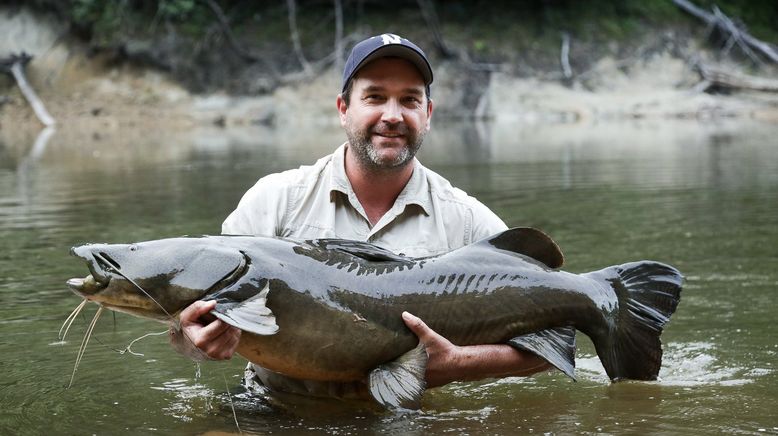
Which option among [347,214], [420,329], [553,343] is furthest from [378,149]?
[553,343]

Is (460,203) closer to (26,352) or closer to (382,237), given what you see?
(382,237)

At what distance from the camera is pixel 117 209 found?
11203mm

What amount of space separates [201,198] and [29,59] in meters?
19.1

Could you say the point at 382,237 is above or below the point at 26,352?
above

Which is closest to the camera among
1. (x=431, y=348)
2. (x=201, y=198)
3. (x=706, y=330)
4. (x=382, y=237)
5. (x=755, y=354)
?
(x=431, y=348)

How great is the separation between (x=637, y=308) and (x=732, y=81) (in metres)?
25.0

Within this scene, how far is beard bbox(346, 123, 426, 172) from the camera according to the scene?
4.53 metres

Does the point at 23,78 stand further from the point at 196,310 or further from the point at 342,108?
the point at 196,310

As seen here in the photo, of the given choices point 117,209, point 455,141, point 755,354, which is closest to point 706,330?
point 755,354

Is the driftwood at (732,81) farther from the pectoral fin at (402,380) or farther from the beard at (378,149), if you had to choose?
the pectoral fin at (402,380)

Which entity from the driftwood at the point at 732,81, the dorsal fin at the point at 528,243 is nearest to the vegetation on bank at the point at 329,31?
the driftwood at the point at 732,81

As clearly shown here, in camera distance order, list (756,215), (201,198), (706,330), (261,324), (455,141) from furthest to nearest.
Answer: (455,141)
(201,198)
(756,215)
(706,330)
(261,324)

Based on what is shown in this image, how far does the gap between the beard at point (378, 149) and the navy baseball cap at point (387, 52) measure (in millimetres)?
247

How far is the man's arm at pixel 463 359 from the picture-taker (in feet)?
13.4
